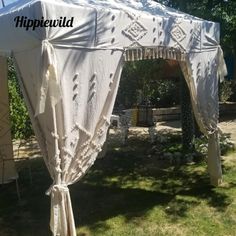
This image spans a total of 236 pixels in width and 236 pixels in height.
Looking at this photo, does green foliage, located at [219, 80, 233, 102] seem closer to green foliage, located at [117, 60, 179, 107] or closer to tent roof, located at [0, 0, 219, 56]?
green foliage, located at [117, 60, 179, 107]

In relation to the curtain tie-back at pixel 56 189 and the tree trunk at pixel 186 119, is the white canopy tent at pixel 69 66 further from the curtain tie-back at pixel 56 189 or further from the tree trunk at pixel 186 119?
the tree trunk at pixel 186 119

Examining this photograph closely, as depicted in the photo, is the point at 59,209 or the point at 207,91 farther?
the point at 207,91

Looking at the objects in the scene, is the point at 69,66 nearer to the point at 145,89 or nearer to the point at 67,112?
the point at 67,112

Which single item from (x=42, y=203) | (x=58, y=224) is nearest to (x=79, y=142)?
(x=58, y=224)

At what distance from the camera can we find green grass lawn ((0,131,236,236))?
540 centimetres

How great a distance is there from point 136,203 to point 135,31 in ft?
8.81

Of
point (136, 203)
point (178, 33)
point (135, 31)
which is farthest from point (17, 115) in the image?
point (135, 31)

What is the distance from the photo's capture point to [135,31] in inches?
202

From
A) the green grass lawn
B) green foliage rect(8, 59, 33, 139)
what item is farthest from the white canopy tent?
green foliage rect(8, 59, 33, 139)

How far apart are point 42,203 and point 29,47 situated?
2.98 metres

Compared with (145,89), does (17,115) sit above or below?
below

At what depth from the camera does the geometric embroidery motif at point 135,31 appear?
503 centimetres

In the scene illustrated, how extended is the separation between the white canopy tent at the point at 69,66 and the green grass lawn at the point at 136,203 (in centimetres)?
129

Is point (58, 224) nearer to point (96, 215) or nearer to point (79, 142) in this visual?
point (79, 142)
